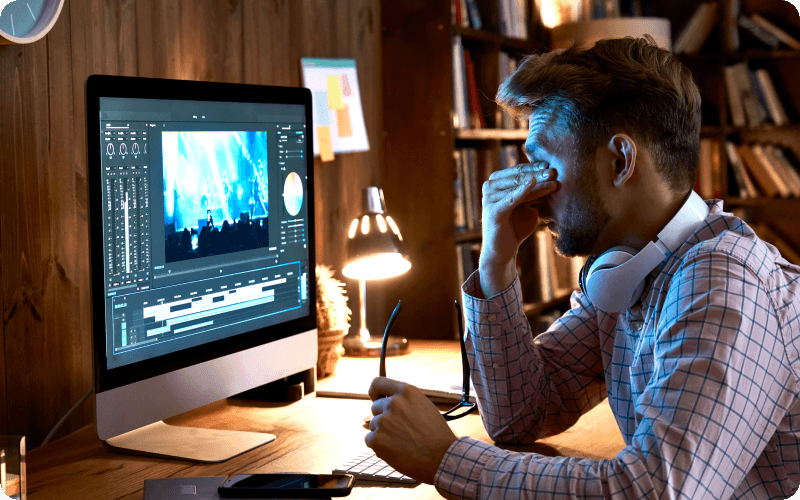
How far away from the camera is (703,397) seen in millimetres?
880

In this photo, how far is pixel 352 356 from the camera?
2.06m

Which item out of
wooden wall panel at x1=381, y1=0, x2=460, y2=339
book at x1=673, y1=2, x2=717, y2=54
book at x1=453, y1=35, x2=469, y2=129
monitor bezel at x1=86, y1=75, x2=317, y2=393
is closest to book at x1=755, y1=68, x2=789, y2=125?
book at x1=673, y1=2, x2=717, y2=54

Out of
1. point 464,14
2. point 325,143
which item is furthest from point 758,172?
→ point 325,143

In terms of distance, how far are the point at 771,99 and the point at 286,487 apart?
10.9ft

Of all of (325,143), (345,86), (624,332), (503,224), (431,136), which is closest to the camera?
(624,332)

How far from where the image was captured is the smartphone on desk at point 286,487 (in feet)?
3.56

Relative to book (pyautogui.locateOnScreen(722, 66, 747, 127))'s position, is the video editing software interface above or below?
below

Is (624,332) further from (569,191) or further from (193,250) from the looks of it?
(193,250)

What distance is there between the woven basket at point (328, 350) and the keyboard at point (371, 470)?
0.55 meters

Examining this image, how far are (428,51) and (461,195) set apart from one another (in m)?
0.47

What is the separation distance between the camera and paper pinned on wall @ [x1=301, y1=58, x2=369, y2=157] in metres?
2.22

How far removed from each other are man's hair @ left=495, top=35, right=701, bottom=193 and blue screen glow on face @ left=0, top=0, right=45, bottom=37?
811 mm

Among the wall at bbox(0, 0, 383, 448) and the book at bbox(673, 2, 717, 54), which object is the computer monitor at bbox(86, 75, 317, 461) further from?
the book at bbox(673, 2, 717, 54)

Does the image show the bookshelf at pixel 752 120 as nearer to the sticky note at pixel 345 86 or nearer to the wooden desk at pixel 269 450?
the sticky note at pixel 345 86
